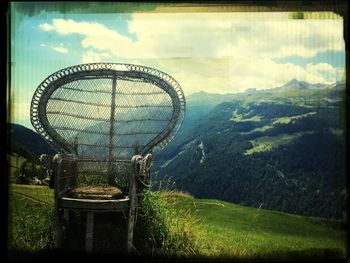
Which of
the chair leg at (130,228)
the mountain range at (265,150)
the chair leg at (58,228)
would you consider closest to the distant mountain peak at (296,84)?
the mountain range at (265,150)

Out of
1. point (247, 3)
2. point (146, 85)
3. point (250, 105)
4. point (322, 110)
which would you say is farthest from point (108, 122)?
point (322, 110)

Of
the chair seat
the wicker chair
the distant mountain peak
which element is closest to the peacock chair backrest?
the wicker chair

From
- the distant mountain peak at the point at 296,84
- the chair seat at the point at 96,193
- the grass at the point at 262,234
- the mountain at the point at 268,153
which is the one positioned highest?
the distant mountain peak at the point at 296,84

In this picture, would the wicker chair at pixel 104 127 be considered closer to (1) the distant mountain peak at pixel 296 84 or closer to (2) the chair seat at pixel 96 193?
(2) the chair seat at pixel 96 193

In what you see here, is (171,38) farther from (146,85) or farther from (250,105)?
(250,105)

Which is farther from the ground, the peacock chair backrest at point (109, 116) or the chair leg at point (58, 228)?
the peacock chair backrest at point (109, 116)

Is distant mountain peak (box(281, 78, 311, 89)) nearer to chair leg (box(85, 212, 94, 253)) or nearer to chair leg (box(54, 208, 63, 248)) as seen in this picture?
chair leg (box(85, 212, 94, 253))

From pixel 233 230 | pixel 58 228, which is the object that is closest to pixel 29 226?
pixel 58 228
